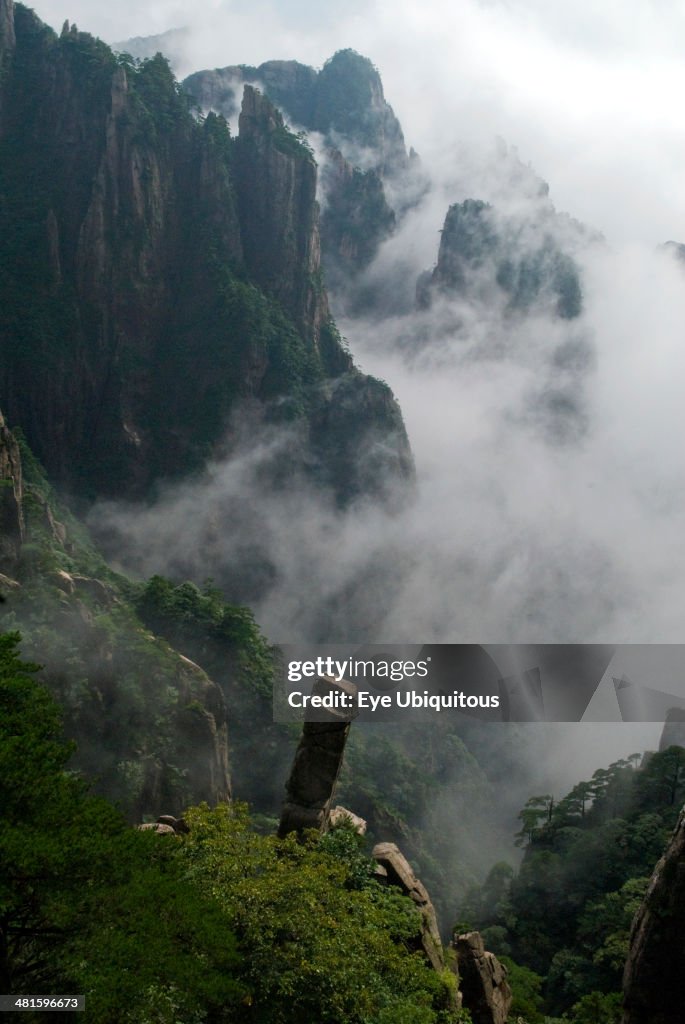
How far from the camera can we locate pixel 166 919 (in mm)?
12727

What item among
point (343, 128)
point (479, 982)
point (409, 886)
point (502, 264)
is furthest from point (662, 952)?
point (343, 128)

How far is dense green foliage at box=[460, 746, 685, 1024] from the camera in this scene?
1422 inches

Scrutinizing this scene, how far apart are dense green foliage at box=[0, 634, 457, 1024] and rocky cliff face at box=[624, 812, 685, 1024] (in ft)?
12.2

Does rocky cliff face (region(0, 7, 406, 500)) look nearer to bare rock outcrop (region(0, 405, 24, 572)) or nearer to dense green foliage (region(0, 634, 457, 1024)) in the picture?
bare rock outcrop (region(0, 405, 24, 572))

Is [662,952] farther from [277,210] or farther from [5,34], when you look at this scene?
[5,34]

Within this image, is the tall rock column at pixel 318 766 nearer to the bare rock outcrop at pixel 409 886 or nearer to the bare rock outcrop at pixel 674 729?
the bare rock outcrop at pixel 409 886

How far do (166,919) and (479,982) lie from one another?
525 inches

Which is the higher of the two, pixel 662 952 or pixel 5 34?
pixel 5 34

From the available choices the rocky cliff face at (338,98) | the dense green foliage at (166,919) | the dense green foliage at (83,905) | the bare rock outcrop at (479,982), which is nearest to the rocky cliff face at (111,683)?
the bare rock outcrop at (479,982)

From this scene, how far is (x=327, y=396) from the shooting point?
291 feet

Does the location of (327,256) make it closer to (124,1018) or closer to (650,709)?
(650,709)

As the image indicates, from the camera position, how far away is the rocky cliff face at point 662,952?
606 inches

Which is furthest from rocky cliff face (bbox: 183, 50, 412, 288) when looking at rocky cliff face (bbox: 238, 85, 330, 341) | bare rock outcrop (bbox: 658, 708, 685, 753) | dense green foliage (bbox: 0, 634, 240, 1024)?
dense green foliage (bbox: 0, 634, 240, 1024)

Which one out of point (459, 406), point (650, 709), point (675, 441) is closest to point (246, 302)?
point (650, 709)
